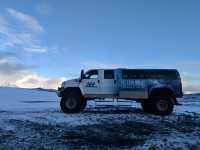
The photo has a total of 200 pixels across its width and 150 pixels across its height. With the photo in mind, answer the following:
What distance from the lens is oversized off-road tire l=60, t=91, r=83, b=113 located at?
22.2 m

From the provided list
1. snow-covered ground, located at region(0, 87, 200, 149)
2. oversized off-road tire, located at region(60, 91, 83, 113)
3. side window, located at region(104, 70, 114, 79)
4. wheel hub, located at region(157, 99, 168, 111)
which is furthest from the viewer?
side window, located at region(104, 70, 114, 79)

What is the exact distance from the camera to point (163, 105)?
880 inches

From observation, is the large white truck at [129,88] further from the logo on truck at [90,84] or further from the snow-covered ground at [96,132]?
the snow-covered ground at [96,132]

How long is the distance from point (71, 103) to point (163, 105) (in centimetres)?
498

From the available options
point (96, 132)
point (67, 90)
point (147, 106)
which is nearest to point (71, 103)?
point (67, 90)

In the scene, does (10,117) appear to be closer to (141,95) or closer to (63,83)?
(63,83)

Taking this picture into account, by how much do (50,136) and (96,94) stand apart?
696cm

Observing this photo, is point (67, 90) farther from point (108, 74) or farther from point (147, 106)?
point (147, 106)

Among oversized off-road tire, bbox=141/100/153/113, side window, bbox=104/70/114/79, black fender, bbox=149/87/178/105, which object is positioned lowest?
oversized off-road tire, bbox=141/100/153/113

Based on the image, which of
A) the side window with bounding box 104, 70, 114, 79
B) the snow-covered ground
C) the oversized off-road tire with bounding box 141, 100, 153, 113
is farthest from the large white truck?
the snow-covered ground

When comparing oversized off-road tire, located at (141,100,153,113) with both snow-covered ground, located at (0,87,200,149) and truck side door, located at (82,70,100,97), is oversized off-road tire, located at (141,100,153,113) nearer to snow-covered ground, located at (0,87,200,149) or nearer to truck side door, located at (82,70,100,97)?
snow-covered ground, located at (0,87,200,149)

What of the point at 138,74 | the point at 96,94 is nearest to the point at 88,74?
the point at 96,94

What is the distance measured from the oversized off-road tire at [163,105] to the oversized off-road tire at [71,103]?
13.3 ft

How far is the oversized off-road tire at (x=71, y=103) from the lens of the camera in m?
22.2
